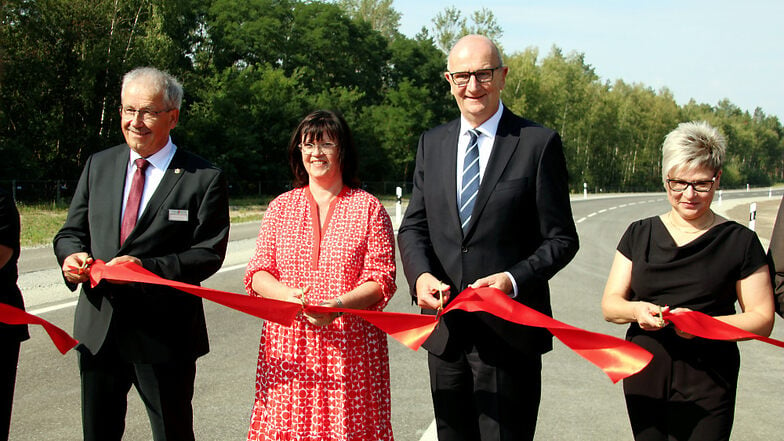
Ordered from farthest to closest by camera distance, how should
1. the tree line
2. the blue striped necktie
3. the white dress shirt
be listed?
the tree line, the white dress shirt, the blue striped necktie

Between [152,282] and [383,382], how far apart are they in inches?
50.5

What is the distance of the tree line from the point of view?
27656 mm

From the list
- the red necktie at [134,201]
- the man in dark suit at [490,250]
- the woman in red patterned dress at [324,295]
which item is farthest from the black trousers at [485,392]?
the red necktie at [134,201]

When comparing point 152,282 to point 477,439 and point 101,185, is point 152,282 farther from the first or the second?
point 477,439

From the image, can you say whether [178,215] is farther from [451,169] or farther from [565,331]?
[565,331]

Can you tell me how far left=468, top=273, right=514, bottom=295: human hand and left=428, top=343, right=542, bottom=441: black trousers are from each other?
12.0 inches

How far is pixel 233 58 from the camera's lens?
5122 cm

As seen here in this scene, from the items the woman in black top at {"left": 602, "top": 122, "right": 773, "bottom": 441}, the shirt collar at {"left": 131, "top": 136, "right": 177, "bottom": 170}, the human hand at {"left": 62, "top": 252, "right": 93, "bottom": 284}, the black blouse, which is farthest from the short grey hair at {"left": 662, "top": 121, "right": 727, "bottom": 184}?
the human hand at {"left": 62, "top": 252, "right": 93, "bottom": 284}

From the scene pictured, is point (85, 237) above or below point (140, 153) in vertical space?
below

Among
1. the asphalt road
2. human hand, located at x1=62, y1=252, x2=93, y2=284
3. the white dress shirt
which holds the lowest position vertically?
the asphalt road

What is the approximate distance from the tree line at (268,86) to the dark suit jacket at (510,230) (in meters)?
2.18

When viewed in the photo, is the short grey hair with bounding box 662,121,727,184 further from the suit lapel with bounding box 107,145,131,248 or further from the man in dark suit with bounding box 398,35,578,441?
the suit lapel with bounding box 107,145,131,248

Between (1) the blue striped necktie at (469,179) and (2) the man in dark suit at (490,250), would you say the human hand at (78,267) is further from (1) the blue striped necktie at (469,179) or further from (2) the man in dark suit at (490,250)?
(1) the blue striped necktie at (469,179)

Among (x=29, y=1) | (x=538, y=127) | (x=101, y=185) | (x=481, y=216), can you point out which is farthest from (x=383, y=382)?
(x=29, y=1)
